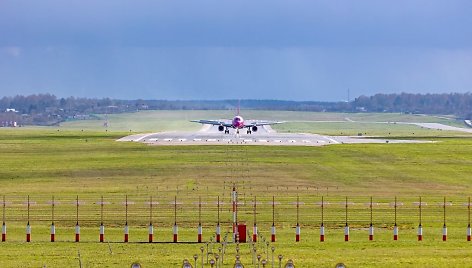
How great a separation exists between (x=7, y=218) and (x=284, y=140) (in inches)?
2886

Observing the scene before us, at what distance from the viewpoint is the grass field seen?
115ft

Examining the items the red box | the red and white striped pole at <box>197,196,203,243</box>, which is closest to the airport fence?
the red and white striped pole at <box>197,196,203,243</box>

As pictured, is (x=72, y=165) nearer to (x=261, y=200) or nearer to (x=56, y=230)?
(x=261, y=200)

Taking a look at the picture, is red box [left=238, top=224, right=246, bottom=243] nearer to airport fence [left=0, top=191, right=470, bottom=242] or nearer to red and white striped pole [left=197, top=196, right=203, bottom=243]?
red and white striped pole [left=197, top=196, right=203, bottom=243]

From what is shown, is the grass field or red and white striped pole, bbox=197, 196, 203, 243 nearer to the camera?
the grass field

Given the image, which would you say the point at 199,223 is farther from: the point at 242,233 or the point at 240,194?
the point at 240,194

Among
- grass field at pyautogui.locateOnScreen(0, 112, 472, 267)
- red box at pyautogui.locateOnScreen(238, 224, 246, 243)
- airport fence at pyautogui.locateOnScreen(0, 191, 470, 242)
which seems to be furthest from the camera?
airport fence at pyautogui.locateOnScreen(0, 191, 470, 242)

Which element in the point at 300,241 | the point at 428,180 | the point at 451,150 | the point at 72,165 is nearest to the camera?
the point at 300,241

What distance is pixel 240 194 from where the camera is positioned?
5966 centimetres

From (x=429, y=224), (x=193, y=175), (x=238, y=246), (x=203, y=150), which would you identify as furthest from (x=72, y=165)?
(x=238, y=246)

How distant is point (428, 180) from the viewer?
227 feet

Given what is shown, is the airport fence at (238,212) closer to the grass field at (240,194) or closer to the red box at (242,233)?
the grass field at (240,194)

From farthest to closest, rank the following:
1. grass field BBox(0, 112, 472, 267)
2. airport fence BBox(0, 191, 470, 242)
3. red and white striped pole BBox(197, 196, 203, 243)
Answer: airport fence BBox(0, 191, 470, 242) → red and white striped pole BBox(197, 196, 203, 243) → grass field BBox(0, 112, 472, 267)

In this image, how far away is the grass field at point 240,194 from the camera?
3516 centimetres
